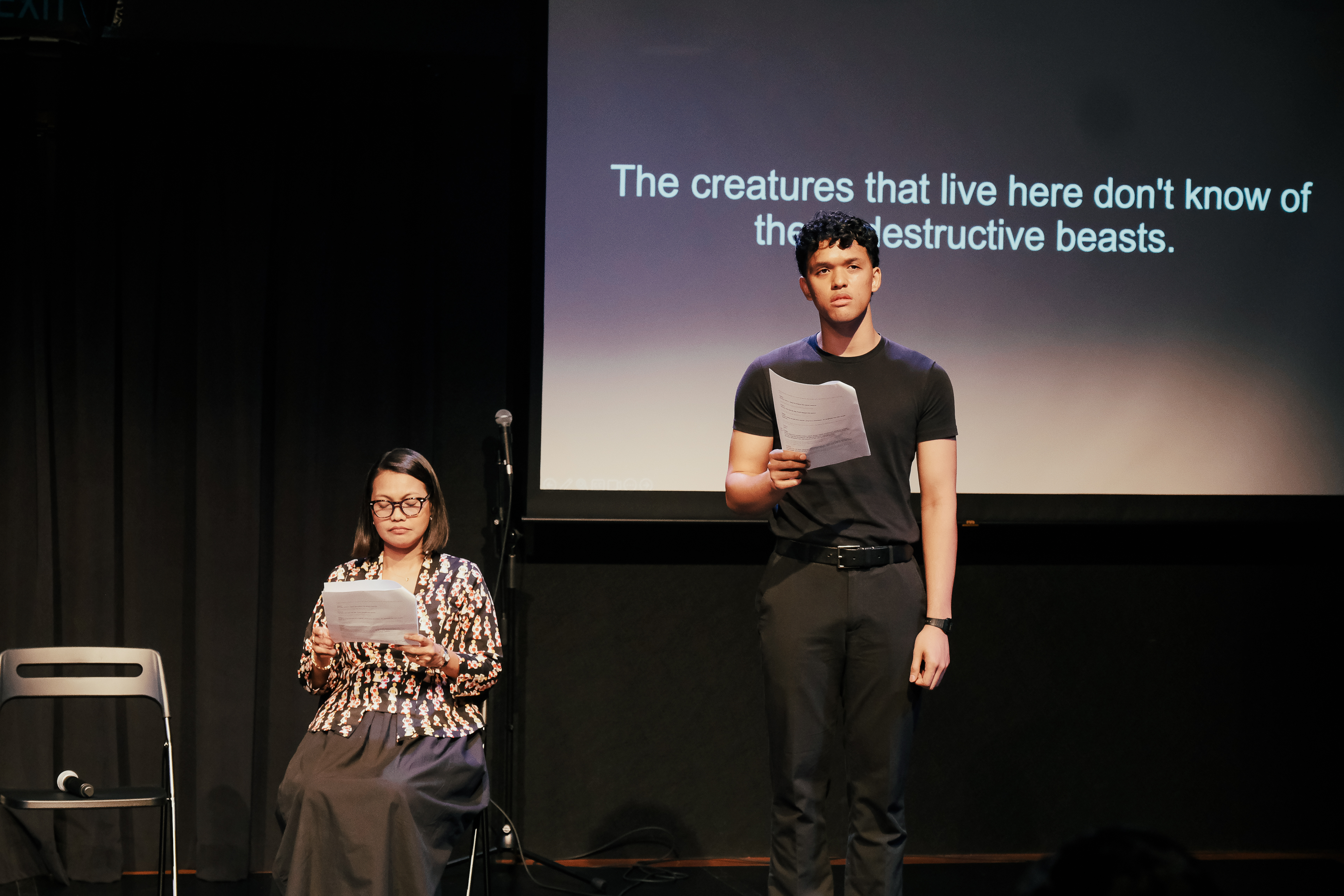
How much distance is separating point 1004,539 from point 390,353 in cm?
220

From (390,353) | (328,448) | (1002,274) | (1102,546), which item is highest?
(1002,274)

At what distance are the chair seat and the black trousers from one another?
1.60 m

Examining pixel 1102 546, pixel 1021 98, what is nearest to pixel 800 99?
pixel 1021 98

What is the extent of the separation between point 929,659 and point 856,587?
8.5 inches

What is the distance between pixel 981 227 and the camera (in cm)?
370

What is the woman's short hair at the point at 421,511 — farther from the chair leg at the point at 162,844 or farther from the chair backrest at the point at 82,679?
the chair leg at the point at 162,844

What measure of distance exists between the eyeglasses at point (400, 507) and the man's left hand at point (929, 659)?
4.07ft

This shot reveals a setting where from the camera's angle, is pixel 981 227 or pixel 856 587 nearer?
pixel 856 587

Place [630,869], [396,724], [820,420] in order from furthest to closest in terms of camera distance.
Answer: [630,869] → [396,724] → [820,420]

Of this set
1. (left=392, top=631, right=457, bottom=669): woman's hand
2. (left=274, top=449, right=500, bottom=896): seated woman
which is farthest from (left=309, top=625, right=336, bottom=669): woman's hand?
(left=392, top=631, right=457, bottom=669): woman's hand

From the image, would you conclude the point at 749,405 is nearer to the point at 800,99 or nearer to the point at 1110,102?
the point at 800,99

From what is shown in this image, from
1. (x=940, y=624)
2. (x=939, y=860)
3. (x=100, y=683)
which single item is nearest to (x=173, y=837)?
(x=100, y=683)

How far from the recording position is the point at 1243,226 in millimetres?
3766

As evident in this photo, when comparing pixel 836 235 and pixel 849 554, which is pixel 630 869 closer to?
pixel 849 554
